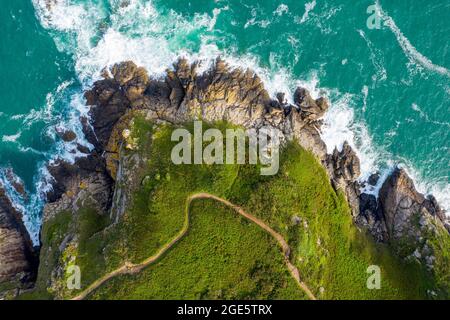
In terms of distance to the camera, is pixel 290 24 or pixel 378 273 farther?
pixel 290 24

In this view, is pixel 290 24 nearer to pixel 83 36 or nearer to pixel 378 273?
pixel 83 36

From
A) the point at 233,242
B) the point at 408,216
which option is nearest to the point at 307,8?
the point at 408,216

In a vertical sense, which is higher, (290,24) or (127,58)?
(290,24)

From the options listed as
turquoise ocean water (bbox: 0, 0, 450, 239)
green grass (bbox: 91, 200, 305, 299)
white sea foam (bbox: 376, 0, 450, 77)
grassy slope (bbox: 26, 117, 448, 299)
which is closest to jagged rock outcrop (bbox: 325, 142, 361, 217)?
turquoise ocean water (bbox: 0, 0, 450, 239)

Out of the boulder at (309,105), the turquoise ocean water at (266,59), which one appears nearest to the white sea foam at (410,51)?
the turquoise ocean water at (266,59)

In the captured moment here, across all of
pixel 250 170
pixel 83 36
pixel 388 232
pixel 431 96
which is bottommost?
pixel 388 232

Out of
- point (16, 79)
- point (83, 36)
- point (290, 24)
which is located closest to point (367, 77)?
point (290, 24)

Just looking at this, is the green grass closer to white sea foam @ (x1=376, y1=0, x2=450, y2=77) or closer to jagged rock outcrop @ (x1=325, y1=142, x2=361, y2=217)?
jagged rock outcrop @ (x1=325, y1=142, x2=361, y2=217)
